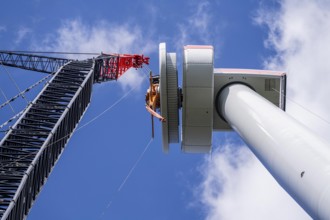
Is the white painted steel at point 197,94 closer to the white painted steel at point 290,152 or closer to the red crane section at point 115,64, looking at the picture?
the white painted steel at point 290,152

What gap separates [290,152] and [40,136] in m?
70.2

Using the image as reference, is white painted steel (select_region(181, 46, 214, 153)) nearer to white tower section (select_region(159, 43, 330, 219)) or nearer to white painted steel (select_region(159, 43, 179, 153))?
white tower section (select_region(159, 43, 330, 219))

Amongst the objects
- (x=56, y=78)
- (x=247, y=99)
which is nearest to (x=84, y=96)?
(x=56, y=78)

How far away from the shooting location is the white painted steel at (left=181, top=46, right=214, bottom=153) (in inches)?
1128

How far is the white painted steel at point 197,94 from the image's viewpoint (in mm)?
28656

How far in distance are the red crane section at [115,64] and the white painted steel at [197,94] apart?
74.2 metres

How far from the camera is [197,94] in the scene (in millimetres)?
29000

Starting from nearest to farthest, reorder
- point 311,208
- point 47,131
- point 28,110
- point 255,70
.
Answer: point 311,208, point 255,70, point 47,131, point 28,110

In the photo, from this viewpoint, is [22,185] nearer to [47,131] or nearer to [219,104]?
[47,131]

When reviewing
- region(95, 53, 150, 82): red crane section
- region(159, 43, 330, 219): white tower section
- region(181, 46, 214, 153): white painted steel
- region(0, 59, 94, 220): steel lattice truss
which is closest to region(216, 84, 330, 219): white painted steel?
region(159, 43, 330, 219): white tower section

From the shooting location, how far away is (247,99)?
2462 cm

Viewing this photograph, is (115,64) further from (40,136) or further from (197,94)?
(197,94)

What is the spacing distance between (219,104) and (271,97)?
4.01 m

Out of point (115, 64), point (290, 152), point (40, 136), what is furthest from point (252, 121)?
point (115, 64)
